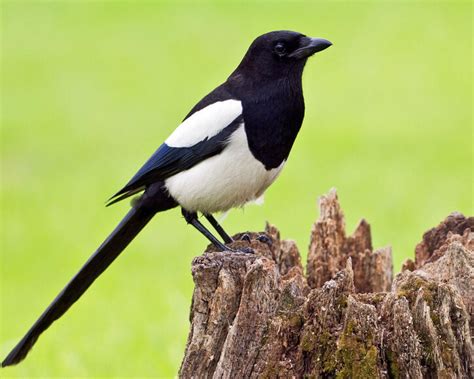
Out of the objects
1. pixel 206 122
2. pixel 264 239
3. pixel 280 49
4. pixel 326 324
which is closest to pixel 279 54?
pixel 280 49

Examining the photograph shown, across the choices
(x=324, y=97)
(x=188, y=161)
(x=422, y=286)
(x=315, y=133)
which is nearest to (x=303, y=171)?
(x=315, y=133)

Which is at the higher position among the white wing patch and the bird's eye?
the bird's eye

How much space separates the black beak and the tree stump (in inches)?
45.7

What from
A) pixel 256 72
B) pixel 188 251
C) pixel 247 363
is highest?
pixel 188 251

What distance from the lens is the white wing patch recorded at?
4.17 meters

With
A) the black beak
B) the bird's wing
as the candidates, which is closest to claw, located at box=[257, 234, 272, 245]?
the bird's wing

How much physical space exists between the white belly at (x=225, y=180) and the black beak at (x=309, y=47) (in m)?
0.40

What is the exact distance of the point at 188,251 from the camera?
26.8 ft

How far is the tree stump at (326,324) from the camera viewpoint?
3.07 metres

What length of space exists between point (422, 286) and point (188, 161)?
4.66 ft

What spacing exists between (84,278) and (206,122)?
2.79ft

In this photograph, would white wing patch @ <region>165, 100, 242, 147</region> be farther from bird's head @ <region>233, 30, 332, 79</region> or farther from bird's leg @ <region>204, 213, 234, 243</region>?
bird's leg @ <region>204, 213, 234, 243</region>

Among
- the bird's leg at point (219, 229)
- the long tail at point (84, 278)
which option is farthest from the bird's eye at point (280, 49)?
the long tail at point (84, 278)

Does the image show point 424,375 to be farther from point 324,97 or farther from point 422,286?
point 324,97
